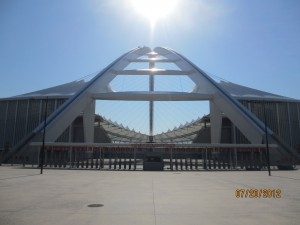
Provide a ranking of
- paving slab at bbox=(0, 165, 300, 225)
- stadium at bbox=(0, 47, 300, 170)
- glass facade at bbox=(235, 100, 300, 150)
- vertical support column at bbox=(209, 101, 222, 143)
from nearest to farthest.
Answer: paving slab at bbox=(0, 165, 300, 225) → stadium at bbox=(0, 47, 300, 170) → vertical support column at bbox=(209, 101, 222, 143) → glass facade at bbox=(235, 100, 300, 150)

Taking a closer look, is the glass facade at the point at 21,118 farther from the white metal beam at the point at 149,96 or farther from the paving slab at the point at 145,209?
the paving slab at the point at 145,209

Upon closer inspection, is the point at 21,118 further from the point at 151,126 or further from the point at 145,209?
the point at 145,209

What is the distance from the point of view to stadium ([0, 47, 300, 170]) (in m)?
30.2

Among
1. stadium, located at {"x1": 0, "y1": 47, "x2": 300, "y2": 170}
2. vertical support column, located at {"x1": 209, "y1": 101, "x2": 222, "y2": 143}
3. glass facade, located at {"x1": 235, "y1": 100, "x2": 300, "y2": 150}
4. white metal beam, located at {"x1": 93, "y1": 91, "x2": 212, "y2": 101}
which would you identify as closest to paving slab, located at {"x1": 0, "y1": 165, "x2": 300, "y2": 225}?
stadium, located at {"x1": 0, "y1": 47, "x2": 300, "y2": 170}

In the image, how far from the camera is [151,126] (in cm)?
6931

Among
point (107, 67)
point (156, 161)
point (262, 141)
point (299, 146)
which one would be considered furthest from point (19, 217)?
point (299, 146)

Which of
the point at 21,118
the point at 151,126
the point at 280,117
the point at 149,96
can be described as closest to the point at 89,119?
the point at 149,96

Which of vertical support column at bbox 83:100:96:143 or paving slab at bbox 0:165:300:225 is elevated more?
vertical support column at bbox 83:100:96:143

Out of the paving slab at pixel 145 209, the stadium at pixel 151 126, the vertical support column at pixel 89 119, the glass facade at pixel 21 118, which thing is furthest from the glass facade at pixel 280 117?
the paving slab at pixel 145 209

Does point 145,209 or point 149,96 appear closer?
point 145,209

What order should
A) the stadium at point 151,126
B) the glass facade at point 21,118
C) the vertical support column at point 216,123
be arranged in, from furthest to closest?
the glass facade at point 21,118, the vertical support column at point 216,123, the stadium at point 151,126

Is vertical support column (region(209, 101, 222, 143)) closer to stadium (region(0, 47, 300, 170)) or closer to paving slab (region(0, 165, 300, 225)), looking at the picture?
stadium (region(0, 47, 300, 170))

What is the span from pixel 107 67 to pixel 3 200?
38366 millimetres

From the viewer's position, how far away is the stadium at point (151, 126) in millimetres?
30245
